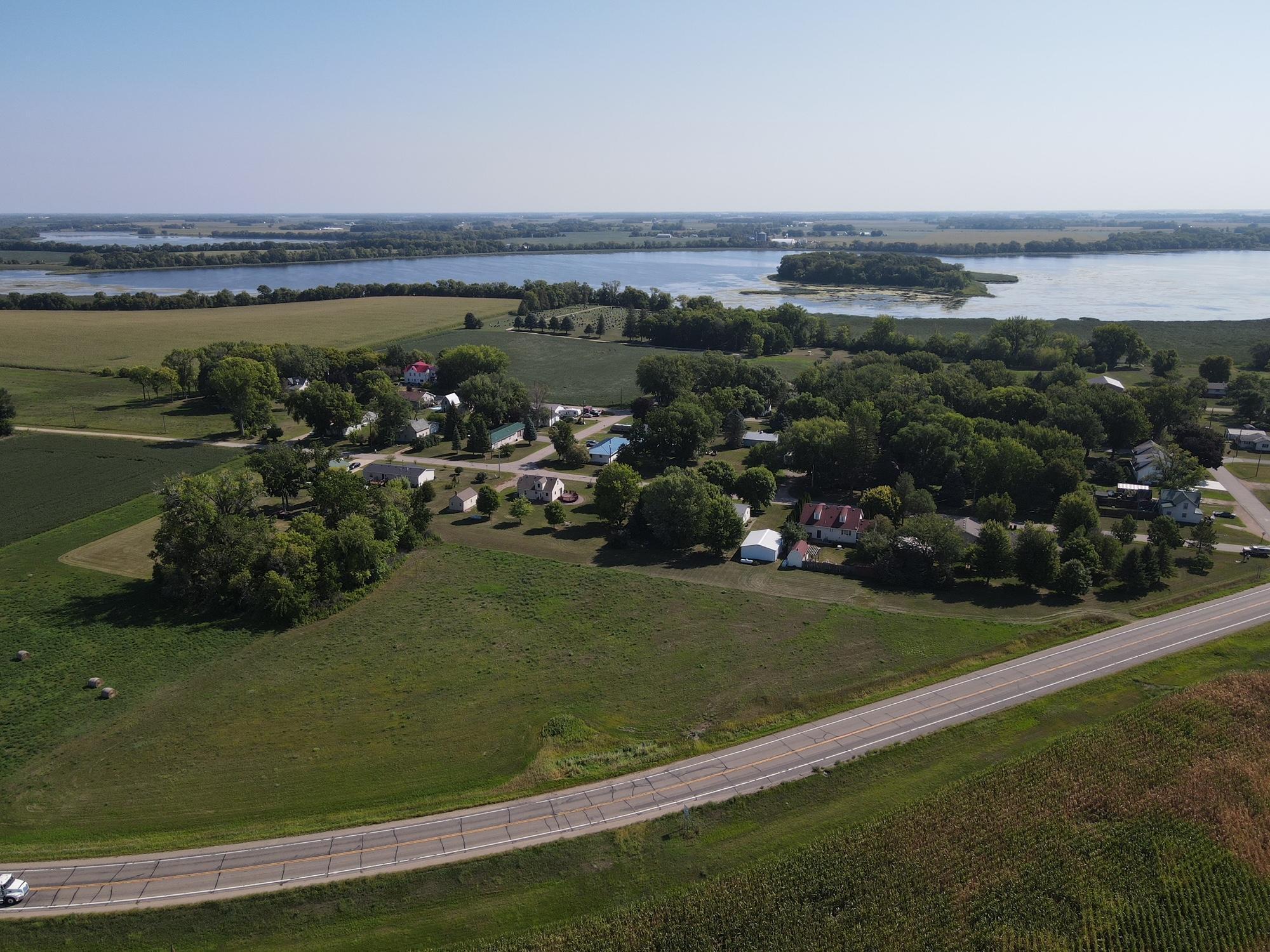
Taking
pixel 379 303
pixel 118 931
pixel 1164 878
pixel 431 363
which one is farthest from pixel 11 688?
pixel 379 303

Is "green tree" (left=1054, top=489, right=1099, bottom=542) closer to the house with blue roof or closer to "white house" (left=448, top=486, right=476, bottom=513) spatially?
the house with blue roof

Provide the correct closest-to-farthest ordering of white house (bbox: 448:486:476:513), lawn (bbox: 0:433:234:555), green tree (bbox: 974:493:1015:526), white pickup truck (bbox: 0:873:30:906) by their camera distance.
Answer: white pickup truck (bbox: 0:873:30:906) → green tree (bbox: 974:493:1015:526) → lawn (bbox: 0:433:234:555) → white house (bbox: 448:486:476:513)

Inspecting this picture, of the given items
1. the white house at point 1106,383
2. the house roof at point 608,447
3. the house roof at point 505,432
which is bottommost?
the house roof at point 608,447

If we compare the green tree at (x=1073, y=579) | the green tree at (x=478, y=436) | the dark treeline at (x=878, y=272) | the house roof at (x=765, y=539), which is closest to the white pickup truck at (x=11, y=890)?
→ the house roof at (x=765, y=539)

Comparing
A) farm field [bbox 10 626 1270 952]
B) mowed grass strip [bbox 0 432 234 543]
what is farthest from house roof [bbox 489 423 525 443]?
farm field [bbox 10 626 1270 952]

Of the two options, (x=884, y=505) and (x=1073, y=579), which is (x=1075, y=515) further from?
(x=884, y=505)

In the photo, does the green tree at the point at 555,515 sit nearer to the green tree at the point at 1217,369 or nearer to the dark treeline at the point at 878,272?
→ the green tree at the point at 1217,369

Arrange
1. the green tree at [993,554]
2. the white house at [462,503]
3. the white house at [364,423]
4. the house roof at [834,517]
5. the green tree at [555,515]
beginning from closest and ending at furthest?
the green tree at [993,554] → the house roof at [834,517] → the green tree at [555,515] → the white house at [462,503] → the white house at [364,423]
